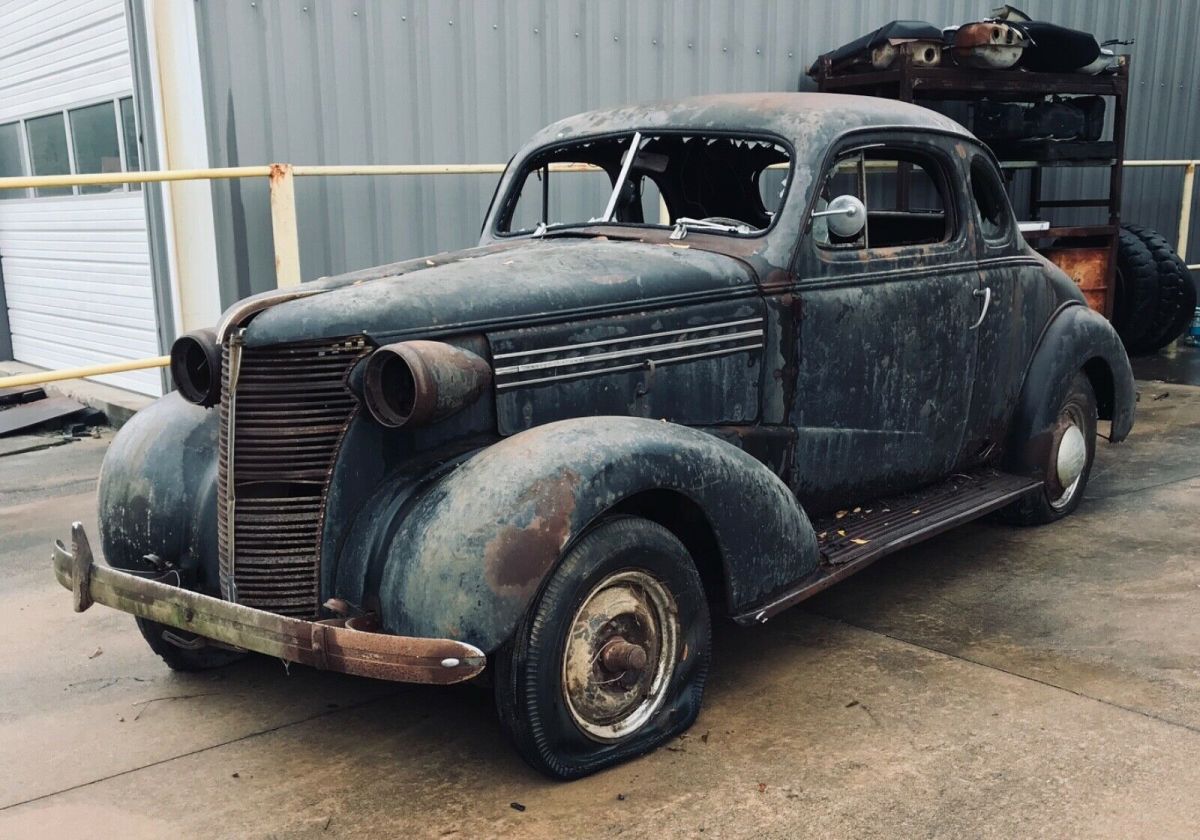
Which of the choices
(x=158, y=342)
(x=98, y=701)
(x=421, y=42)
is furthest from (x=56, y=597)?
(x=421, y=42)

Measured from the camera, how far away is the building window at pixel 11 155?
10.4 meters

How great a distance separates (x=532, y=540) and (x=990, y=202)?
3124 mm

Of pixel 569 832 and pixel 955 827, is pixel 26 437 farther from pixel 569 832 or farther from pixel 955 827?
pixel 955 827

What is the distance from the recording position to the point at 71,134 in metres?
9.34

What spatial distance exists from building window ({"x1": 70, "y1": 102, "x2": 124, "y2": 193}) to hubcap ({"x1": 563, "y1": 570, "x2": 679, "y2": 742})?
6.77 meters

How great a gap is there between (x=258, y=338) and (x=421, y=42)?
4875mm

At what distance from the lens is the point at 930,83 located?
8.36m

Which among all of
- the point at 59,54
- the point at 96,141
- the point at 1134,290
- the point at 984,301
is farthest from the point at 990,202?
the point at 59,54

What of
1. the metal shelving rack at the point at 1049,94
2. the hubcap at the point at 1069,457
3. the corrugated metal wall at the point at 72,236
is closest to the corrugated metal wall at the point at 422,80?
the metal shelving rack at the point at 1049,94

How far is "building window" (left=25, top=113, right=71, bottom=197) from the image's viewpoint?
375 inches

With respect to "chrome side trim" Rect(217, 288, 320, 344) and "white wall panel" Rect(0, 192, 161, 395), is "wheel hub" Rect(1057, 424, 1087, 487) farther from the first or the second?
"white wall panel" Rect(0, 192, 161, 395)

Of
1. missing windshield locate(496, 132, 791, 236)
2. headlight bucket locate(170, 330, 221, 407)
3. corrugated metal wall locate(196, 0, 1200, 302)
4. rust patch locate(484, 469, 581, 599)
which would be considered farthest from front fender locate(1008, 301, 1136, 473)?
corrugated metal wall locate(196, 0, 1200, 302)

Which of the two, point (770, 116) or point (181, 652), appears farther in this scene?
point (770, 116)

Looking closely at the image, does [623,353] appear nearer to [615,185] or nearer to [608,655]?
[608,655]
